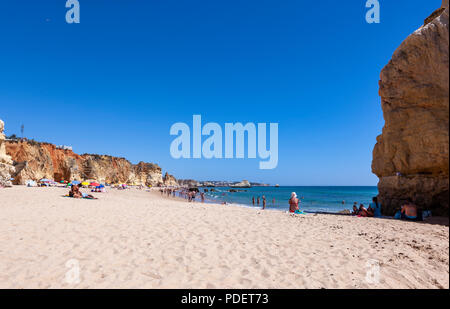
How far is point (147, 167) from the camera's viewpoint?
84.8 m

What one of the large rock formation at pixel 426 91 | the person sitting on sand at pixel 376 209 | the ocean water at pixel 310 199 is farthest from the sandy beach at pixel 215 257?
the ocean water at pixel 310 199

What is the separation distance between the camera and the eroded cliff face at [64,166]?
31.1 meters

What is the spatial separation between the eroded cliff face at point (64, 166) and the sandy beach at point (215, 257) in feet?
108

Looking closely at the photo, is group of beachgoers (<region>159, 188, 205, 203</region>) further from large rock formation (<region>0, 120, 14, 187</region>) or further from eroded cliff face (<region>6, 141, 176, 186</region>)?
large rock formation (<region>0, 120, 14, 187</region>)

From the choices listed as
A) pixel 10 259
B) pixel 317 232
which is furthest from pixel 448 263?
pixel 10 259

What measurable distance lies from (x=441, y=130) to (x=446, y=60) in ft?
1.31

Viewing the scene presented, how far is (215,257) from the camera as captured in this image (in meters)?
4.64

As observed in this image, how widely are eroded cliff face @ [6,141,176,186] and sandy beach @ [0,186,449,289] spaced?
32888 mm

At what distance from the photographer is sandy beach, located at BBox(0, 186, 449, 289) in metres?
2.72

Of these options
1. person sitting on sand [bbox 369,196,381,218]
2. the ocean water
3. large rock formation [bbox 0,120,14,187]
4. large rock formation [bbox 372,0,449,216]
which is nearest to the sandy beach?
large rock formation [bbox 372,0,449,216]

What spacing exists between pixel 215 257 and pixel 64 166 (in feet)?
164

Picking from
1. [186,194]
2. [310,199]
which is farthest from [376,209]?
[186,194]
